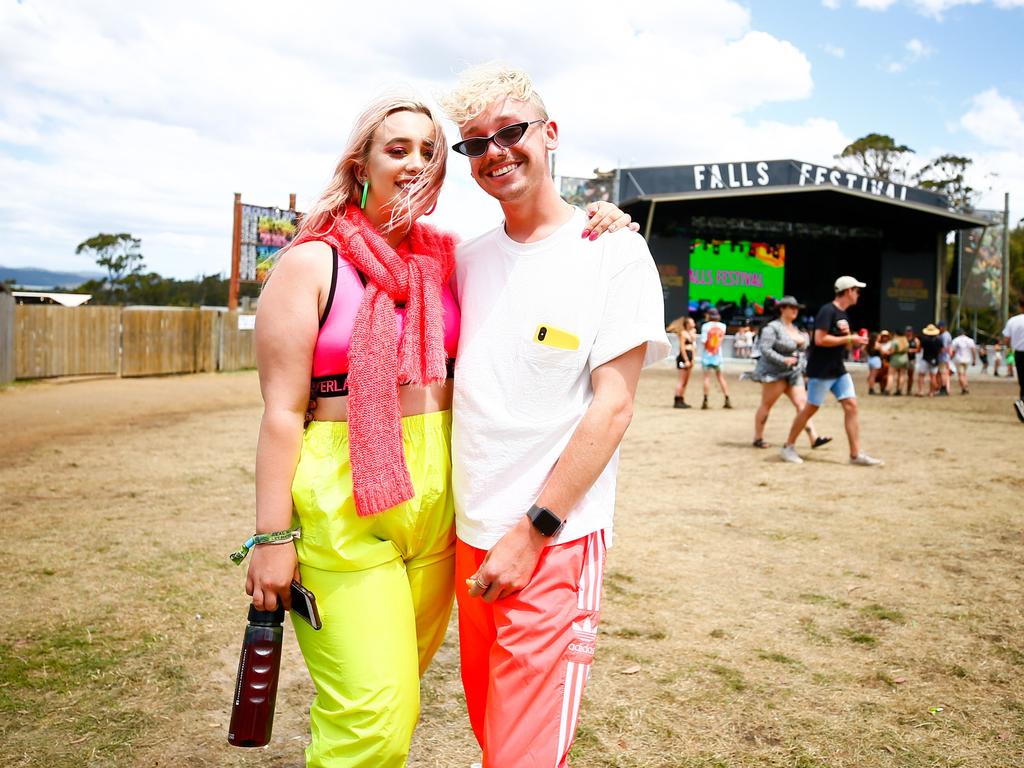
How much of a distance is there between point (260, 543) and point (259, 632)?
0.67 ft

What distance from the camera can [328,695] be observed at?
1873 mm

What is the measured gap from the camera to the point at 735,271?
31984mm

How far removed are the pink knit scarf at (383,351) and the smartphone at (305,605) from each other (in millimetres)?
231

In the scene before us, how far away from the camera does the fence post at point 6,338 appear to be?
52.7 ft

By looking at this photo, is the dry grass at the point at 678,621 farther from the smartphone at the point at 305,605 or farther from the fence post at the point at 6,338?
the fence post at the point at 6,338

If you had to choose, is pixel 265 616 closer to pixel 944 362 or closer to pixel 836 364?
pixel 836 364

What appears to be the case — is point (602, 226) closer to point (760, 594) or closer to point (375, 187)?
point (375, 187)

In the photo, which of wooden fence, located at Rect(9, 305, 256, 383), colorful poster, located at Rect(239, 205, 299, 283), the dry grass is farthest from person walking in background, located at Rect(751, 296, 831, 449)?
colorful poster, located at Rect(239, 205, 299, 283)

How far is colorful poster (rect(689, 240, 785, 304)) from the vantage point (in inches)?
1241

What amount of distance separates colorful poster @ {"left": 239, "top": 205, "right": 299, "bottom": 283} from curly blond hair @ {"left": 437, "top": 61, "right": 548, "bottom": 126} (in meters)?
22.7

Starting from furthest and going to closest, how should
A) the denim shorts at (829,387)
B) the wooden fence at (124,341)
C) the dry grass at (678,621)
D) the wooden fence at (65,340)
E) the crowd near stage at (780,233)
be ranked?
the crowd near stage at (780,233)
the wooden fence at (124,341)
the wooden fence at (65,340)
the denim shorts at (829,387)
the dry grass at (678,621)

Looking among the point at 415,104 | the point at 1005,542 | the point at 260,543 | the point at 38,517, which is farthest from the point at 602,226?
the point at 38,517

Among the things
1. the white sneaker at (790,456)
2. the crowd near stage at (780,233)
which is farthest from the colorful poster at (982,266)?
the white sneaker at (790,456)

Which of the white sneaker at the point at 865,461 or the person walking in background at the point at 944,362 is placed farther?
the person walking in background at the point at 944,362
